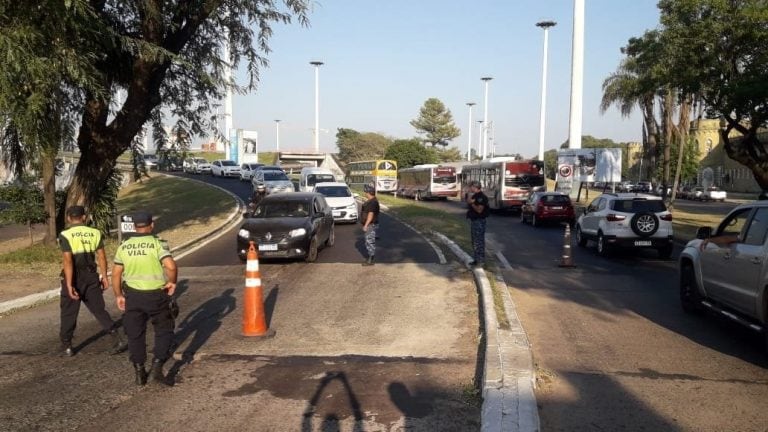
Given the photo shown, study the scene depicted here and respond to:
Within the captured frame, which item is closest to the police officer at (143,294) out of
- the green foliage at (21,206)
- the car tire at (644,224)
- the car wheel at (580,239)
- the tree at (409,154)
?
the green foliage at (21,206)

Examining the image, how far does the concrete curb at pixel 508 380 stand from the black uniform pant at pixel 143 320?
295cm

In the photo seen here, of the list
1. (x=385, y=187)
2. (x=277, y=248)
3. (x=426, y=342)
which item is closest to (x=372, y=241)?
(x=277, y=248)

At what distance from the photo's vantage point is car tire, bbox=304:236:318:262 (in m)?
14.0

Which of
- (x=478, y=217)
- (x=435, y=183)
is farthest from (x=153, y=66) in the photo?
(x=435, y=183)

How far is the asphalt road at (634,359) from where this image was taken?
5328 millimetres

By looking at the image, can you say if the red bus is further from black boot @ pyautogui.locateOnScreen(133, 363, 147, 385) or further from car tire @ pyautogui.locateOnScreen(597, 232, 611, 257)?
black boot @ pyautogui.locateOnScreen(133, 363, 147, 385)

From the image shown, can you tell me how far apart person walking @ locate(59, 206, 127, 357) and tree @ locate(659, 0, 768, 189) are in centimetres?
1769

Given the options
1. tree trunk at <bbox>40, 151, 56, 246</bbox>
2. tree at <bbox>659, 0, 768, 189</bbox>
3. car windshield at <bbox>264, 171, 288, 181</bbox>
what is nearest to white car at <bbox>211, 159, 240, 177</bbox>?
car windshield at <bbox>264, 171, 288, 181</bbox>

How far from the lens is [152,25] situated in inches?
551

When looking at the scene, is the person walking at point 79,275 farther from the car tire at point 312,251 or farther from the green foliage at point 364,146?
the green foliage at point 364,146

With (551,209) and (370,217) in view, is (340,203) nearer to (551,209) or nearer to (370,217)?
(551,209)

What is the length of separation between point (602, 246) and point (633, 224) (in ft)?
3.44

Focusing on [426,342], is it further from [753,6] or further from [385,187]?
[385,187]

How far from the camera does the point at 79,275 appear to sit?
711 cm
